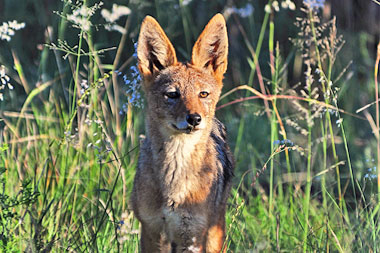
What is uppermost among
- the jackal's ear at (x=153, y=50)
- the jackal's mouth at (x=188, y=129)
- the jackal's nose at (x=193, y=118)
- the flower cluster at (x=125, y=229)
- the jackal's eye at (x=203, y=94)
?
the jackal's ear at (x=153, y=50)

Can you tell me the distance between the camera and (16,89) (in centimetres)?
793

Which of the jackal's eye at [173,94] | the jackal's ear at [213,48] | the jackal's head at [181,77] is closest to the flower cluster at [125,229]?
the jackal's head at [181,77]

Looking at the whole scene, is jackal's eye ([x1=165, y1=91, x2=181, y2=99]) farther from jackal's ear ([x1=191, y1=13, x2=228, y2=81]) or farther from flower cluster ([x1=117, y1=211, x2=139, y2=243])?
flower cluster ([x1=117, y1=211, x2=139, y2=243])

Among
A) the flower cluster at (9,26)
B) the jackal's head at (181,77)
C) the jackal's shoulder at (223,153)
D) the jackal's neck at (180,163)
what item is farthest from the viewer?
the jackal's shoulder at (223,153)

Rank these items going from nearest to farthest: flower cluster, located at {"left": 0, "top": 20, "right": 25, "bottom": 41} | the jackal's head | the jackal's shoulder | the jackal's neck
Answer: flower cluster, located at {"left": 0, "top": 20, "right": 25, "bottom": 41} → the jackal's head → the jackal's neck → the jackal's shoulder

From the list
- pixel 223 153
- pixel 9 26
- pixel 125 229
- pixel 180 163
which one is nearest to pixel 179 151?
pixel 180 163

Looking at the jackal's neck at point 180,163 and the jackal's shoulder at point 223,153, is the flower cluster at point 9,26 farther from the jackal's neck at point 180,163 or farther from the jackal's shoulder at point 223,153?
the jackal's shoulder at point 223,153

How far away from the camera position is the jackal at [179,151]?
3.86 metres

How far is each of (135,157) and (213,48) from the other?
1.56m

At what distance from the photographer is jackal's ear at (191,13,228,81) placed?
3977 mm

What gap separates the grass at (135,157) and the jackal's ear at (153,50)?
10cm

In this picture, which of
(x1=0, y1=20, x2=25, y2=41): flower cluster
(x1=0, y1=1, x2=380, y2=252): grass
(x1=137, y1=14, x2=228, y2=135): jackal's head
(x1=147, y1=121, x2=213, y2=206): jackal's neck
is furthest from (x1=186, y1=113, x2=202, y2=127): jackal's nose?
(x1=0, y1=20, x2=25, y2=41): flower cluster

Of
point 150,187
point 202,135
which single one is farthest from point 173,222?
point 202,135

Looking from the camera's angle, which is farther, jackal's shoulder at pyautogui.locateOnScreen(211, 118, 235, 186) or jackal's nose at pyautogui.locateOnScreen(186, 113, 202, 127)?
jackal's shoulder at pyautogui.locateOnScreen(211, 118, 235, 186)
